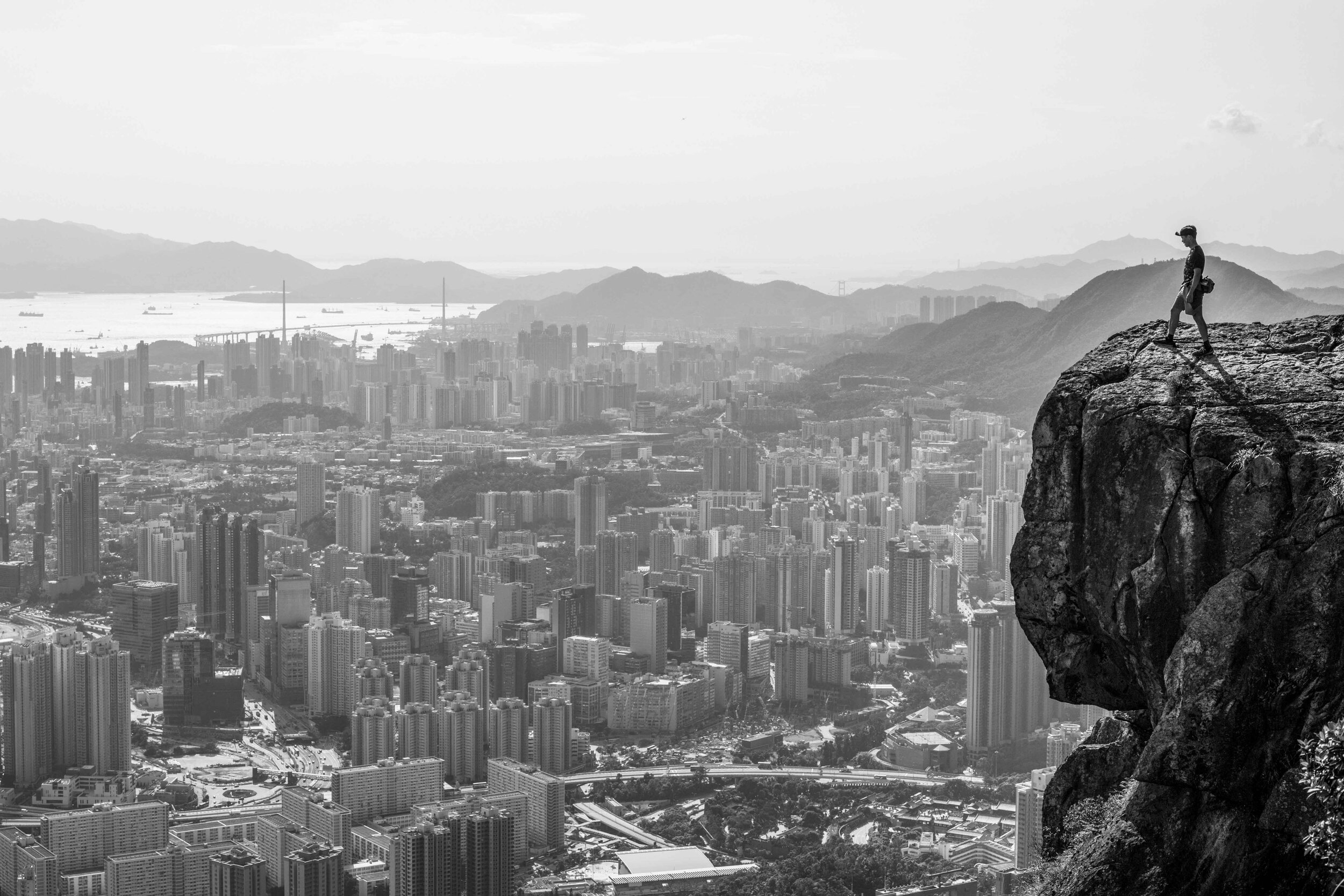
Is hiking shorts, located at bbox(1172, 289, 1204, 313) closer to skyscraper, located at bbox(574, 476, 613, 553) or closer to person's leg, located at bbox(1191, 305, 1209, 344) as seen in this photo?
person's leg, located at bbox(1191, 305, 1209, 344)

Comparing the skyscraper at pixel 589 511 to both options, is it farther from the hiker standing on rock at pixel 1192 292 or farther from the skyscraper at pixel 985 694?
the hiker standing on rock at pixel 1192 292

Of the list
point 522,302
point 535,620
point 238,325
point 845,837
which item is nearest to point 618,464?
point 535,620

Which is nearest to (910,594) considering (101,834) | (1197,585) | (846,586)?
(846,586)

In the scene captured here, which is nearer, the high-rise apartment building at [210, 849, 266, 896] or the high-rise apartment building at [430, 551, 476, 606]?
the high-rise apartment building at [210, 849, 266, 896]

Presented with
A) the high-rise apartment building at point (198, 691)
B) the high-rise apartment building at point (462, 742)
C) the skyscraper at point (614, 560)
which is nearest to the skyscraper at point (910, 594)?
the skyscraper at point (614, 560)

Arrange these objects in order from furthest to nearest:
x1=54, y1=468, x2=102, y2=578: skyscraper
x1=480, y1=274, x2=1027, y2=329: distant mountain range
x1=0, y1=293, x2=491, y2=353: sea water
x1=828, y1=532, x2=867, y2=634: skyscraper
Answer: x1=480, y1=274, x2=1027, y2=329: distant mountain range, x1=0, y1=293, x2=491, y2=353: sea water, x1=54, y1=468, x2=102, y2=578: skyscraper, x1=828, y1=532, x2=867, y2=634: skyscraper

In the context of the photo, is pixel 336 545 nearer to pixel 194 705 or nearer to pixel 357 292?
pixel 194 705

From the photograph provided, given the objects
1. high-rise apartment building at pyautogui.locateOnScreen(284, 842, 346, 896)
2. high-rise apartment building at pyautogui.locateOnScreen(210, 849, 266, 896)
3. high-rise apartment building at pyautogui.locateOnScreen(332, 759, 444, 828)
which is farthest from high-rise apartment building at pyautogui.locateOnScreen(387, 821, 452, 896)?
high-rise apartment building at pyautogui.locateOnScreen(332, 759, 444, 828)
